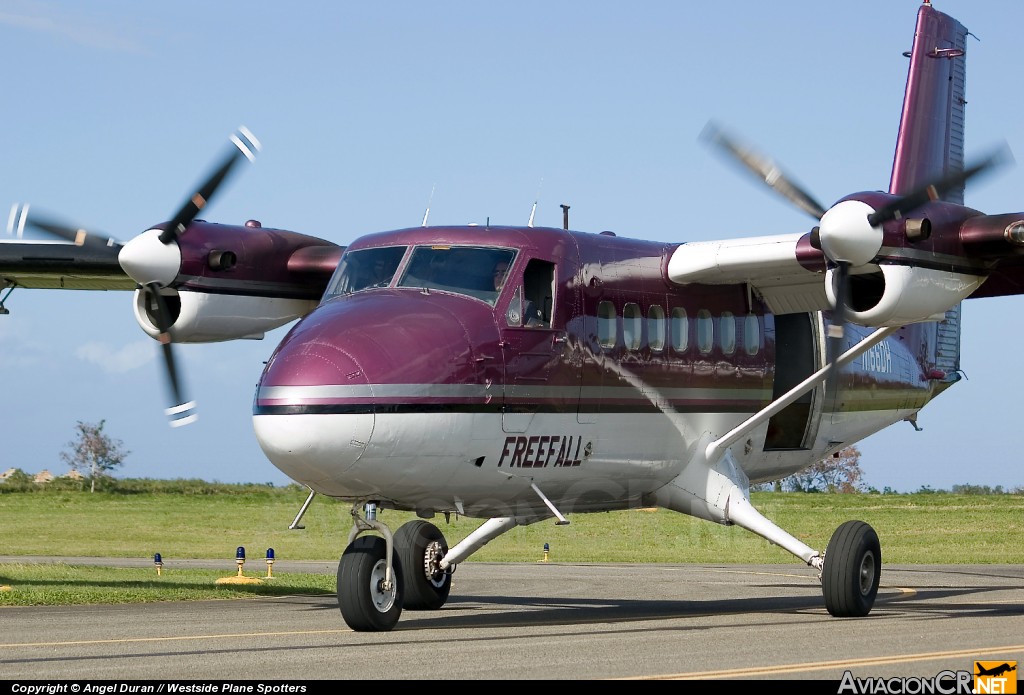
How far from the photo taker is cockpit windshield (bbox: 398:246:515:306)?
13562 mm

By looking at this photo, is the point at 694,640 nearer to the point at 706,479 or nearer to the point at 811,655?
the point at 811,655

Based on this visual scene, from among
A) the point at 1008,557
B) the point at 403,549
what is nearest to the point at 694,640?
the point at 403,549

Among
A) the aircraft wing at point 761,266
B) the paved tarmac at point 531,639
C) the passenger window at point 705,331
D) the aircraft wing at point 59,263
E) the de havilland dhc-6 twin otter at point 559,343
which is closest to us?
the paved tarmac at point 531,639

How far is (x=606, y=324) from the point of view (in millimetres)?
14828

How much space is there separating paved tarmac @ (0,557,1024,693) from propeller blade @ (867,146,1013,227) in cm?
409

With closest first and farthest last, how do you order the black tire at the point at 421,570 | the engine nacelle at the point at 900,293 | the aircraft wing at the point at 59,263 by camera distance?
the engine nacelle at the point at 900,293 < the black tire at the point at 421,570 < the aircraft wing at the point at 59,263

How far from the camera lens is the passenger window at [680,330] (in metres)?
15.8

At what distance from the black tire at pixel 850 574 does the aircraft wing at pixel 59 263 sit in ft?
32.0

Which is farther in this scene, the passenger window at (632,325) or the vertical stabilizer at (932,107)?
the vertical stabilizer at (932,107)

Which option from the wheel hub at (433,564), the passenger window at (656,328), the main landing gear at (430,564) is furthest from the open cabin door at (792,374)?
the wheel hub at (433,564)

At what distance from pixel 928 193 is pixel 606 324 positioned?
3589 millimetres

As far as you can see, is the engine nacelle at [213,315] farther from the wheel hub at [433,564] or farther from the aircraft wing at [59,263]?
the wheel hub at [433,564]

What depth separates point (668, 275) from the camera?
15.9 metres

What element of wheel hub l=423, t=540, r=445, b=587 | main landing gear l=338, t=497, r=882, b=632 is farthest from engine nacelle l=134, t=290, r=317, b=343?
wheel hub l=423, t=540, r=445, b=587
